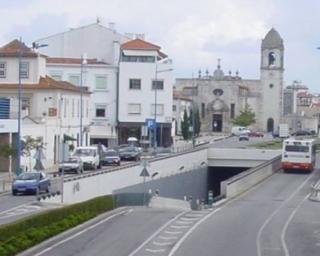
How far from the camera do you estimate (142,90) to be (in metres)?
120

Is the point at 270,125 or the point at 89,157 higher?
the point at 270,125

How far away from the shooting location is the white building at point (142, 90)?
120 meters

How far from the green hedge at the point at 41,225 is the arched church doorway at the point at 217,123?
13827 cm

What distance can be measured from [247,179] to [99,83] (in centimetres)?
Result: 5028

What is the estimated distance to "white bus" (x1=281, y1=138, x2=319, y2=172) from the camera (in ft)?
275

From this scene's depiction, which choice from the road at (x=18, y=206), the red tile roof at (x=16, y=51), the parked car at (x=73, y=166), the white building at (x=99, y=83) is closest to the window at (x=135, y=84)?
the white building at (x=99, y=83)

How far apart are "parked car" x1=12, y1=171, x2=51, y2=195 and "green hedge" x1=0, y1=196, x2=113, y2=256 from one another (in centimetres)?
1024

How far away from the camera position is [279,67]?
17650 cm

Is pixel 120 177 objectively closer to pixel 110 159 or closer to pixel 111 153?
pixel 110 159

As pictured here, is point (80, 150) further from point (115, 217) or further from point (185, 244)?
point (185, 244)

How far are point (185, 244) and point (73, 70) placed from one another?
86002mm

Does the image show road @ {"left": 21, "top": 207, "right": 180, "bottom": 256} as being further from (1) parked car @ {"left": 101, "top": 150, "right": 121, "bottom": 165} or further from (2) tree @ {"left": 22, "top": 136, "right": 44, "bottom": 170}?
(1) parked car @ {"left": 101, "top": 150, "right": 121, "bottom": 165}

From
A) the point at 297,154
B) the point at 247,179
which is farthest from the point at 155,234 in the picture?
the point at 297,154

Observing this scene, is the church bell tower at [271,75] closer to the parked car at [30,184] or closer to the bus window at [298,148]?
the bus window at [298,148]
